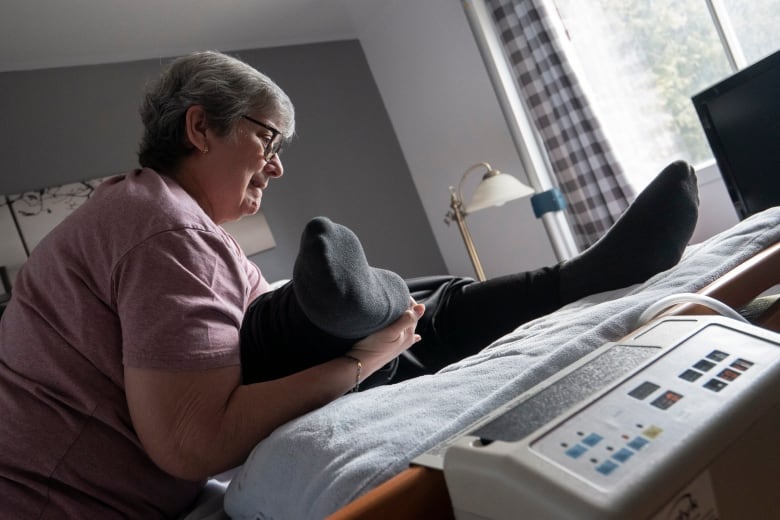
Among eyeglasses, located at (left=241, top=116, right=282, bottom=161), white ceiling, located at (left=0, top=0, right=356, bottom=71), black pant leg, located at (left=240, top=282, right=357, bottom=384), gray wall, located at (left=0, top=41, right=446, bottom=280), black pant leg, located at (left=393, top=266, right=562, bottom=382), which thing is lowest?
black pant leg, located at (left=393, top=266, right=562, bottom=382)

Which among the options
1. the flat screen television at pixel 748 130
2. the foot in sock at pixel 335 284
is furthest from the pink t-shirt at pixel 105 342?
the flat screen television at pixel 748 130

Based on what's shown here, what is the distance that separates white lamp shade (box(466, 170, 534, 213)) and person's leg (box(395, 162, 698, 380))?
3.90 ft

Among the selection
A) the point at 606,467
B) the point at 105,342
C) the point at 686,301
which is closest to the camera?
the point at 606,467

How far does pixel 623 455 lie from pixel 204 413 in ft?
1.54

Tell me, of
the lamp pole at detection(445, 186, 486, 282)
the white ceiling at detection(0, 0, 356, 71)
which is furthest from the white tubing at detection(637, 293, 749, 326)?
the white ceiling at detection(0, 0, 356, 71)

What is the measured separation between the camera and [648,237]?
103cm

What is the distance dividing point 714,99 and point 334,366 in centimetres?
152

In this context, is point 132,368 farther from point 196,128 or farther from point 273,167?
point 273,167

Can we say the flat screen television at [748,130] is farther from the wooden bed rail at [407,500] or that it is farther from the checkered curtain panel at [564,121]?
the wooden bed rail at [407,500]

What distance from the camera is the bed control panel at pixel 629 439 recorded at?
0.35 metres

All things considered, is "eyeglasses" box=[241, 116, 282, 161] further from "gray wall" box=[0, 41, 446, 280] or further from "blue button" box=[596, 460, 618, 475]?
"gray wall" box=[0, 41, 446, 280]

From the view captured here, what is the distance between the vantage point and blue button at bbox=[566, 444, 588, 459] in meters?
0.38

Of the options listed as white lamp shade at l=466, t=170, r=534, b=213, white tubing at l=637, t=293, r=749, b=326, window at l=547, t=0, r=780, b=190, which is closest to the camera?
white tubing at l=637, t=293, r=749, b=326

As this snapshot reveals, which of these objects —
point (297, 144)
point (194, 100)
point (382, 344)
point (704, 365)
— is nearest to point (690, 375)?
point (704, 365)
